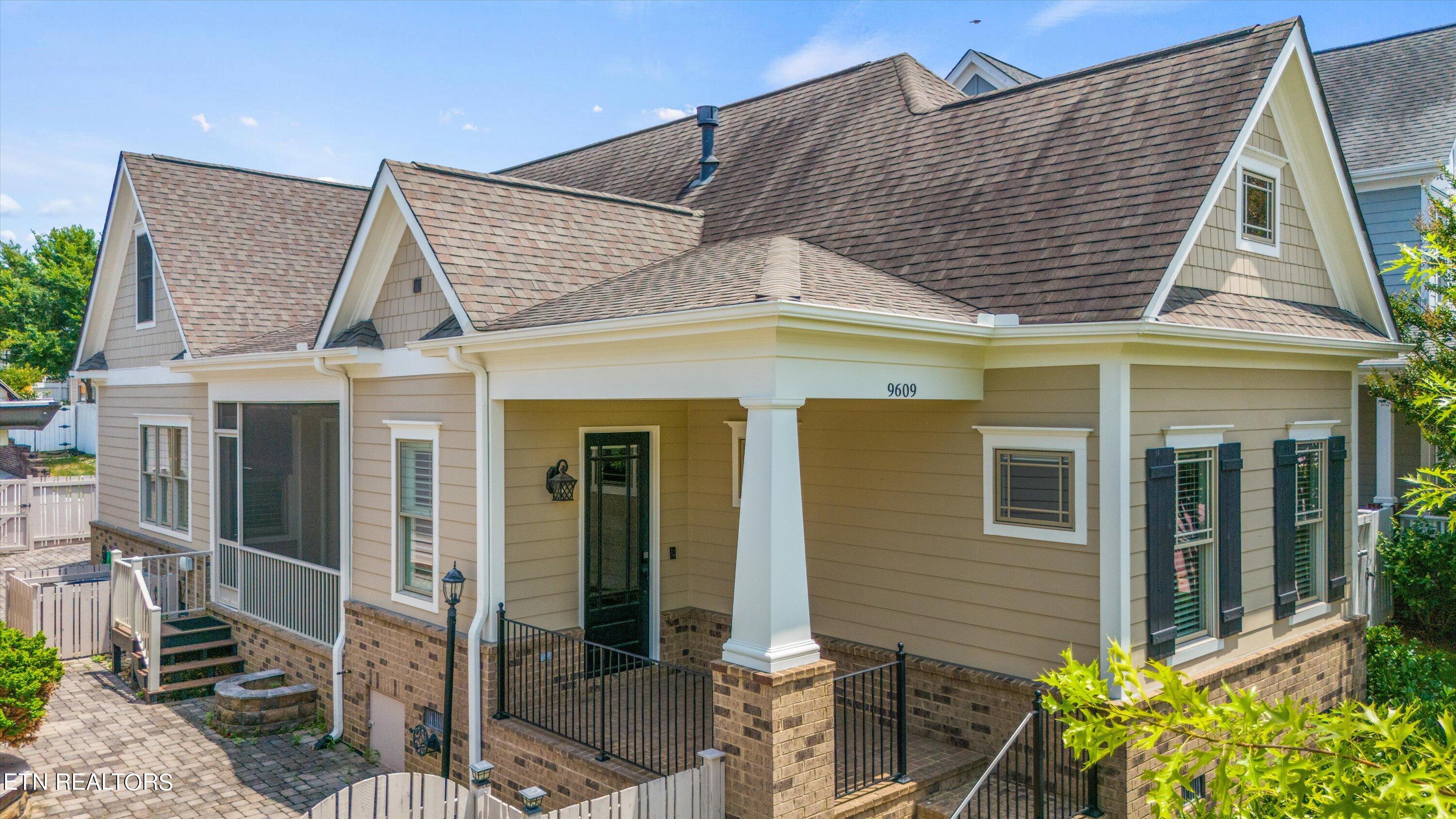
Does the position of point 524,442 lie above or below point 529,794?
above

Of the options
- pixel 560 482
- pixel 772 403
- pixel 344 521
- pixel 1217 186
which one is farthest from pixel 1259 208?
pixel 344 521

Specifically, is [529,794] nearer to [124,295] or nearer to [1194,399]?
[1194,399]

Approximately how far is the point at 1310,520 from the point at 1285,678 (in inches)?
68.1

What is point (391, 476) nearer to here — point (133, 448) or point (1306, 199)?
point (133, 448)

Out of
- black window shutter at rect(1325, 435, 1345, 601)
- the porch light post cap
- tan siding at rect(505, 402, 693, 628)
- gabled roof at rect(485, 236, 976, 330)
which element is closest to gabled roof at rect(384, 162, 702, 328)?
gabled roof at rect(485, 236, 976, 330)

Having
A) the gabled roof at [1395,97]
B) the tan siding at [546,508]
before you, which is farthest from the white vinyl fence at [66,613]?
the gabled roof at [1395,97]

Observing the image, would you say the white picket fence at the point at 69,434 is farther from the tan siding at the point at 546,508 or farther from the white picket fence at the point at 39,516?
the tan siding at the point at 546,508

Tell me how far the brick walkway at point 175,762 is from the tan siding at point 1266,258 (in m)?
9.55

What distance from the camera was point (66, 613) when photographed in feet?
45.0

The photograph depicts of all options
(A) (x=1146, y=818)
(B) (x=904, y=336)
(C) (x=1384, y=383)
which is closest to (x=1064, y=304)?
(B) (x=904, y=336)

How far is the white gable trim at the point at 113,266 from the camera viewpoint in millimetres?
15836

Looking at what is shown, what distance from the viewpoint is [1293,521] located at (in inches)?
375

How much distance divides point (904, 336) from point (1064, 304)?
141 cm

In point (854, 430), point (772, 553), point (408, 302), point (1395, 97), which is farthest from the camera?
point (1395, 97)
